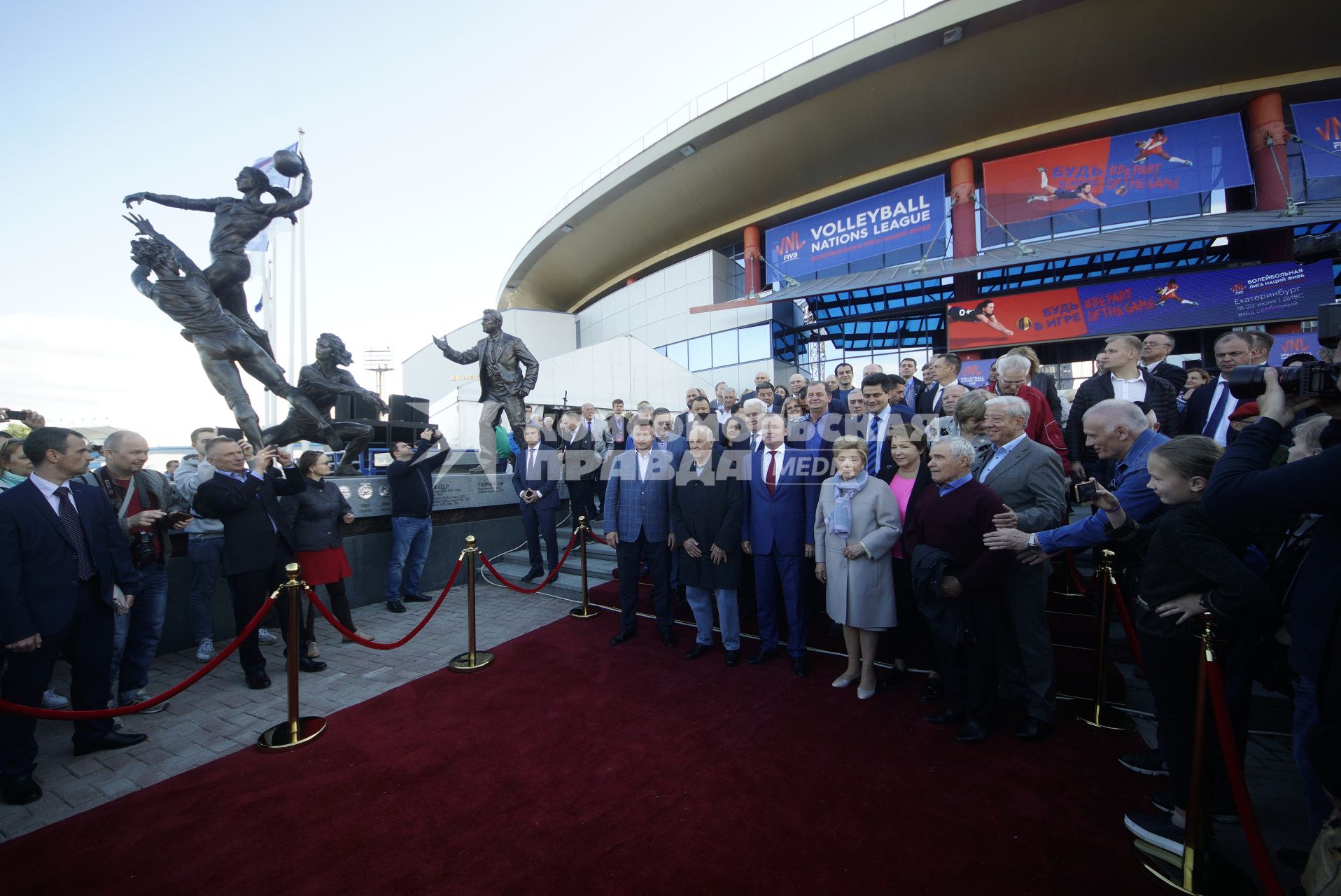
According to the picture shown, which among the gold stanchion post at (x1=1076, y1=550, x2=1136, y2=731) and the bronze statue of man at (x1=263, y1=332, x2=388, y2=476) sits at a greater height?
the bronze statue of man at (x1=263, y1=332, x2=388, y2=476)

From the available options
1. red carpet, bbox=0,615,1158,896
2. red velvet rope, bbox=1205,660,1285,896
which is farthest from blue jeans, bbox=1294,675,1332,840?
red carpet, bbox=0,615,1158,896

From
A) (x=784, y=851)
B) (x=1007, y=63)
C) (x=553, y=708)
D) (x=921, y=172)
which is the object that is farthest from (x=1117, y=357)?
(x=921, y=172)

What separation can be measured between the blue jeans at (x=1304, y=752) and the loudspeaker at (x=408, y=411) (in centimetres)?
907

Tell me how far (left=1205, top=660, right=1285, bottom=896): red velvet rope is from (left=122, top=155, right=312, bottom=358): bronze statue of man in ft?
28.2

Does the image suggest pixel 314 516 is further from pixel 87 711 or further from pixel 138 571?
pixel 87 711

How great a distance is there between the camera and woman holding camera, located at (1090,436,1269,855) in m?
2.02

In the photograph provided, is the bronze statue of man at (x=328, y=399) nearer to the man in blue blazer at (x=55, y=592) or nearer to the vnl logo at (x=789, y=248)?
the man in blue blazer at (x=55, y=592)

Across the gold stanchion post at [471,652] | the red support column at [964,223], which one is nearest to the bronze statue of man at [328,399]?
the gold stanchion post at [471,652]

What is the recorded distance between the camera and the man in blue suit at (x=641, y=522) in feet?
16.2

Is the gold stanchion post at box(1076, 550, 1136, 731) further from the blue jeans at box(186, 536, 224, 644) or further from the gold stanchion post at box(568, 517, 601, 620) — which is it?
the blue jeans at box(186, 536, 224, 644)

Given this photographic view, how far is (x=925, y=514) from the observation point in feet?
11.1

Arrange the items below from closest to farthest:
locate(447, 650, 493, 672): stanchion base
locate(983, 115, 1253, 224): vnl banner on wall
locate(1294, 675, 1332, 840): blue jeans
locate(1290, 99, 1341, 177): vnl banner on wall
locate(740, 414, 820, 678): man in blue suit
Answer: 1. locate(1294, 675, 1332, 840): blue jeans
2. locate(740, 414, 820, 678): man in blue suit
3. locate(447, 650, 493, 672): stanchion base
4. locate(1290, 99, 1341, 177): vnl banner on wall
5. locate(983, 115, 1253, 224): vnl banner on wall

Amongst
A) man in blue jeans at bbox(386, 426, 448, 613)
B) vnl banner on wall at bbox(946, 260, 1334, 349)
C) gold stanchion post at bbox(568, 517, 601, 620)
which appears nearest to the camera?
gold stanchion post at bbox(568, 517, 601, 620)

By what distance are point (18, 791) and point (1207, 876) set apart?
5.49m
